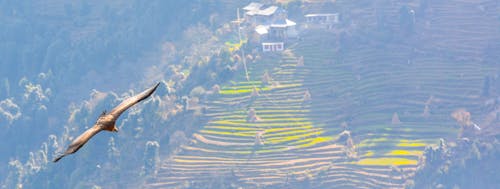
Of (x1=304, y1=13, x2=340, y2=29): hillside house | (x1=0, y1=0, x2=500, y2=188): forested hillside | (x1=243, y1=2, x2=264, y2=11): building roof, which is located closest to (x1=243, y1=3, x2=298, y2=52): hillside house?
(x1=0, y1=0, x2=500, y2=188): forested hillside

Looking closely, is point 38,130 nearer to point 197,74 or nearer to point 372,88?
point 197,74

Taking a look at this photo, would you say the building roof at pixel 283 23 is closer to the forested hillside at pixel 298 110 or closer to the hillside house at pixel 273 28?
the hillside house at pixel 273 28

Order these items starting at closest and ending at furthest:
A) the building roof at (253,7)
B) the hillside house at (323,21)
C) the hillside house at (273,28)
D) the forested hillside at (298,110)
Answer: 1. the forested hillside at (298,110)
2. the hillside house at (273,28)
3. the hillside house at (323,21)
4. the building roof at (253,7)

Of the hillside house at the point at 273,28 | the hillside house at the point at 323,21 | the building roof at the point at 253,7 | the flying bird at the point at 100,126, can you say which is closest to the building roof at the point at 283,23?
the hillside house at the point at 273,28

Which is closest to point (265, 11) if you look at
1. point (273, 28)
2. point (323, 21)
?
point (273, 28)

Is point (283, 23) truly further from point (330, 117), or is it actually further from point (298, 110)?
point (330, 117)

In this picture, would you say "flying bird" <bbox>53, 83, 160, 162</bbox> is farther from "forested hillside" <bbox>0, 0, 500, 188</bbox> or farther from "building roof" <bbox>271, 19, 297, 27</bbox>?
"building roof" <bbox>271, 19, 297, 27</bbox>
